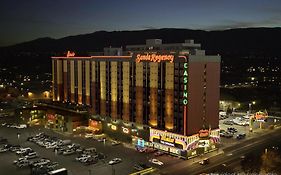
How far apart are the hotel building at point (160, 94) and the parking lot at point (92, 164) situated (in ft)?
14.6

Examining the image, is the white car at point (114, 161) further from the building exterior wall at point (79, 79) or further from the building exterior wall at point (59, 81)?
the building exterior wall at point (59, 81)

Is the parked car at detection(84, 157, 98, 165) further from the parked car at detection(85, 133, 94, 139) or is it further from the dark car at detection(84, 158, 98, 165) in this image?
the parked car at detection(85, 133, 94, 139)

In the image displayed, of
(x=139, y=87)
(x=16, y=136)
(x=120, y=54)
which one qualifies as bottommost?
(x=16, y=136)

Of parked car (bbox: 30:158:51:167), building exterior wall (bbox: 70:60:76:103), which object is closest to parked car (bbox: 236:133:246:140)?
parked car (bbox: 30:158:51:167)

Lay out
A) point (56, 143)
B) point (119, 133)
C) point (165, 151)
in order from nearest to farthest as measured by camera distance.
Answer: point (165, 151) < point (56, 143) < point (119, 133)

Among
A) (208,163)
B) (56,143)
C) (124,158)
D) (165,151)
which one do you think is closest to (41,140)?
(56,143)

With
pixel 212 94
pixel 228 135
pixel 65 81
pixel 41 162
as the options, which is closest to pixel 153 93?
pixel 212 94

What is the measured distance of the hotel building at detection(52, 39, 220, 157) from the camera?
203 ft

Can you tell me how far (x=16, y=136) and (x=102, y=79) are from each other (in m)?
23.3

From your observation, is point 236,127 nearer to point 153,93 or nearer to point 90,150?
point 153,93

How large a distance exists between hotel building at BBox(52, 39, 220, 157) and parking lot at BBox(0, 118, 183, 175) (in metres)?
4.45

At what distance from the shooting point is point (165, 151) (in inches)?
2518

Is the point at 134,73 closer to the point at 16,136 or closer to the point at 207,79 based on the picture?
the point at 207,79

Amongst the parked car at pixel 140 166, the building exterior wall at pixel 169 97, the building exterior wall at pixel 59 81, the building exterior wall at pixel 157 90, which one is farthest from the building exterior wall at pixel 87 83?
the parked car at pixel 140 166
